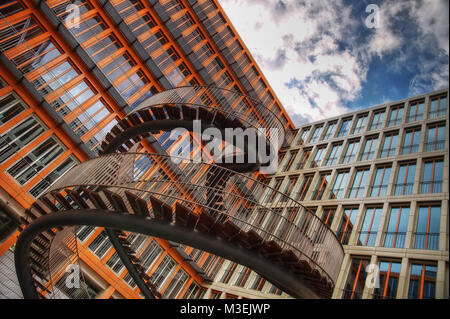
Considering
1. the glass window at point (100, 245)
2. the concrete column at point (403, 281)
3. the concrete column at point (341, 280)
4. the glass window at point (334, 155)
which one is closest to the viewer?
the concrete column at point (403, 281)

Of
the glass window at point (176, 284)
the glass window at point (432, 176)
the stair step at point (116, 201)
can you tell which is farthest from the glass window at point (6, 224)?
the glass window at point (432, 176)

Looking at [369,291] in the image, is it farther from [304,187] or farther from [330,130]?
[330,130]

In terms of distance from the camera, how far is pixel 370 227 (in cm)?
1512

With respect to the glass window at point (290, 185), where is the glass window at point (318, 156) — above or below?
above

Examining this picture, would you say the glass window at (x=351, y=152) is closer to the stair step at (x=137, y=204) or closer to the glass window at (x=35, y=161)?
the stair step at (x=137, y=204)

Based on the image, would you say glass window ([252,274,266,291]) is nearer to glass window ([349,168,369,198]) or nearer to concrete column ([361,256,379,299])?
concrete column ([361,256,379,299])

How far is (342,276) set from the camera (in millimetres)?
13727

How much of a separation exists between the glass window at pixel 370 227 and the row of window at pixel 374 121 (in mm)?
7738

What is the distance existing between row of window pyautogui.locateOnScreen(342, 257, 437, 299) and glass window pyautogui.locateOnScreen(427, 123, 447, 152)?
7553mm

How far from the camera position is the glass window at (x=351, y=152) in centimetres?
2000

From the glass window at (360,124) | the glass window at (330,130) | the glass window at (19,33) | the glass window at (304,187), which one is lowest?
A: the glass window at (304,187)

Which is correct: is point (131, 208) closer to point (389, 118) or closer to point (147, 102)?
point (147, 102)

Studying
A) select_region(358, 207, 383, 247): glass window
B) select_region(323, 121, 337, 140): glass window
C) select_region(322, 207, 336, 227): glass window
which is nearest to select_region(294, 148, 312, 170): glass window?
select_region(323, 121, 337, 140): glass window

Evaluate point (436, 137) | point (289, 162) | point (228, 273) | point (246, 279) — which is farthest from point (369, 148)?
point (228, 273)
